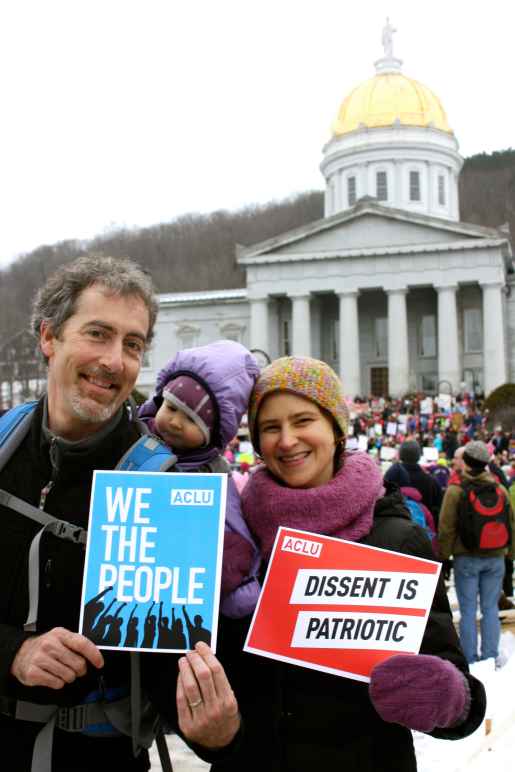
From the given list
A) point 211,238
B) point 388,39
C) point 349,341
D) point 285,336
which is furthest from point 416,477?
point 211,238

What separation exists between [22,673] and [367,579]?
41.8 inches

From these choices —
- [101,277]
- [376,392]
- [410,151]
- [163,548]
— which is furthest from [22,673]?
[410,151]

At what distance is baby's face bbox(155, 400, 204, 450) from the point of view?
3189mm

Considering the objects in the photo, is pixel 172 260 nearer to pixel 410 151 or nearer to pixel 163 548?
pixel 410 151

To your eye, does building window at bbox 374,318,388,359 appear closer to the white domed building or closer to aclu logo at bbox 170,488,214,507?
the white domed building

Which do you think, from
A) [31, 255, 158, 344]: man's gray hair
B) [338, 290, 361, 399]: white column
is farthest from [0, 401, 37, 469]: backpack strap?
[338, 290, 361, 399]: white column

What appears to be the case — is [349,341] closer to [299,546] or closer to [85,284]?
[85,284]

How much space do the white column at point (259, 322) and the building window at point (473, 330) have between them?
42.4 feet

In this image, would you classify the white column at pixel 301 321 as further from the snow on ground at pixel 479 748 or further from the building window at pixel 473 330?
the snow on ground at pixel 479 748

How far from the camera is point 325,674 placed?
268 cm

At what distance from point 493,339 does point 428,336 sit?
21.6 feet

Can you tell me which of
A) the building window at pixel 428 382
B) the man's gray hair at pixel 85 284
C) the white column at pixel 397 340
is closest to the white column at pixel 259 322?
the white column at pixel 397 340

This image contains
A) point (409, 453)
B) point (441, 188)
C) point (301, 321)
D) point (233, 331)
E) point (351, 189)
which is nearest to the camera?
point (409, 453)

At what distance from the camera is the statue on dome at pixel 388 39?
6569 cm
